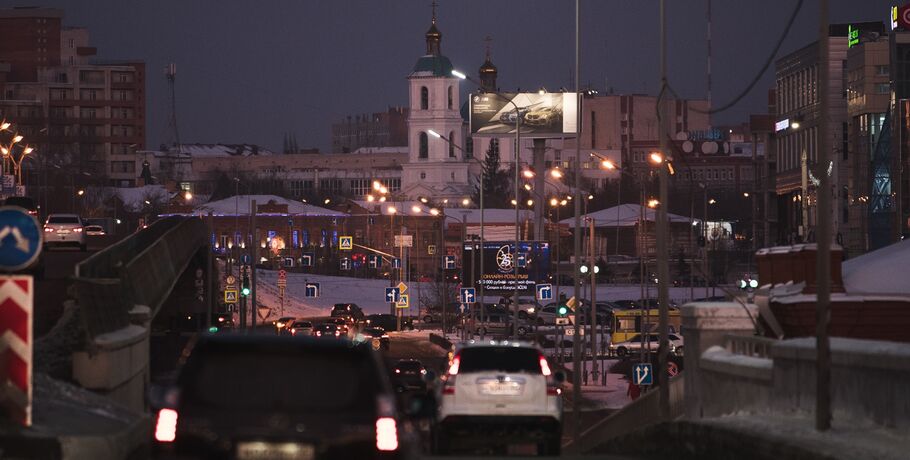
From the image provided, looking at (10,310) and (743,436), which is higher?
(10,310)

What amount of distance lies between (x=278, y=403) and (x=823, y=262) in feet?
29.6

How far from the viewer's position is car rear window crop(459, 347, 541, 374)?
2350 centimetres

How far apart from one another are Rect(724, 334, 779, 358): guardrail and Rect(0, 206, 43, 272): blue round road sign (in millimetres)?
11435

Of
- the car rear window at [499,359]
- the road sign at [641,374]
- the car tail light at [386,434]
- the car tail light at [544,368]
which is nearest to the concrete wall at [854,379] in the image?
the car tail light at [544,368]

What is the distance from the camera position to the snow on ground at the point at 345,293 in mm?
125706

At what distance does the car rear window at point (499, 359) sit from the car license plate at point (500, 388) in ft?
0.81

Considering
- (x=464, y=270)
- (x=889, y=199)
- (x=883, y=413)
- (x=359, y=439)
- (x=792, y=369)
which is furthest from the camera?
(x=889, y=199)

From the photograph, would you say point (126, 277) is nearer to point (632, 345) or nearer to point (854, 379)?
point (854, 379)

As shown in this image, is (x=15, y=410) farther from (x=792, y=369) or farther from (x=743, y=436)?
(x=792, y=369)

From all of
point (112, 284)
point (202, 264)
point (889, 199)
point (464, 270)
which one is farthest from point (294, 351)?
point (889, 199)

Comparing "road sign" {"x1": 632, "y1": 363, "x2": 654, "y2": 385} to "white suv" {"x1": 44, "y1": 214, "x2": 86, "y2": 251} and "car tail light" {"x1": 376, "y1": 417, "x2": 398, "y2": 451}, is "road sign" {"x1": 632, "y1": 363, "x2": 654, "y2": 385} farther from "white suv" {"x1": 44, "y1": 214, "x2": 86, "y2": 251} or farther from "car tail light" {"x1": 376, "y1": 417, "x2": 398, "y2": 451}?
"car tail light" {"x1": 376, "y1": 417, "x2": 398, "y2": 451}

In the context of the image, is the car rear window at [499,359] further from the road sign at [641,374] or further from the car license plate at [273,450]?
the road sign at [641,374]

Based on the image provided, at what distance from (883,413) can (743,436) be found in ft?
6.19

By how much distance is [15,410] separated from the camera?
14.4m
